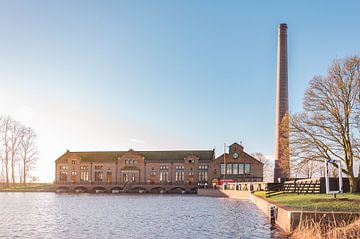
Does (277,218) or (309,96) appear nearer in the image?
(277,218)

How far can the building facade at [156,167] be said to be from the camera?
10844 cm

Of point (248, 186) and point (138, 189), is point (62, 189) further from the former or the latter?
point (248, 186)

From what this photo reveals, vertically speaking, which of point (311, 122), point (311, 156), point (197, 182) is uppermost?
point (311, 122)

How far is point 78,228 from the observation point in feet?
101

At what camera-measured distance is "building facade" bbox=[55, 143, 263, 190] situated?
108 metres

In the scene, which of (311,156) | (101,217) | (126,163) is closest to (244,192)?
(311,156)

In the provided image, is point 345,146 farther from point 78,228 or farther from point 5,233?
point 5,233

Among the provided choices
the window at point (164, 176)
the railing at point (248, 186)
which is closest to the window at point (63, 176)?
the window at point (164, 176)

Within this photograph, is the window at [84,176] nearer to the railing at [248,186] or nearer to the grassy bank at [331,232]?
the railing at [248,186]

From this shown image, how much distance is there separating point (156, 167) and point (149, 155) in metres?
4.18

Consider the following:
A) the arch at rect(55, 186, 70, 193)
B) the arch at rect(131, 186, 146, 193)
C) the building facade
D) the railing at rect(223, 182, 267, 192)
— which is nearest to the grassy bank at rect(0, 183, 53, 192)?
the arch at rect(55, 186, 70, 193)

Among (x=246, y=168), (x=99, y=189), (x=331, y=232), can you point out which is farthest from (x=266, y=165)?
(x=331, y=232)

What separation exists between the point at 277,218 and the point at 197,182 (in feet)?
262

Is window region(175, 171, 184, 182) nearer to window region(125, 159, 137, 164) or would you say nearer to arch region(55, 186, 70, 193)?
window region(125, 159, 137, 164)
